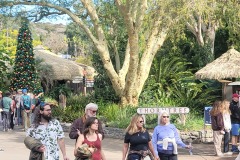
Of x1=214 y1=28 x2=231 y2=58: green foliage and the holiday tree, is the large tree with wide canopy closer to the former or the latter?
the holiday tree

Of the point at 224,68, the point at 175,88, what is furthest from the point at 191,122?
the point at 175,88

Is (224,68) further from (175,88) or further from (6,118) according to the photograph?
(6,118)

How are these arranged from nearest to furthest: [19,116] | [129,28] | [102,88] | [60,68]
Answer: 1. [129,28]
2. [19,116]
3. [102,88]
4. [60,68]

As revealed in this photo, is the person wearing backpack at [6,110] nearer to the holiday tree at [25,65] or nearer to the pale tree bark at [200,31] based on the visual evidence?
the holiday tree at [25,65]

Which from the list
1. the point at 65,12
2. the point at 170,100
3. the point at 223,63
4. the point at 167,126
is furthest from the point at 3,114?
the point at 167,126

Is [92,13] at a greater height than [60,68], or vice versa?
[92,13]

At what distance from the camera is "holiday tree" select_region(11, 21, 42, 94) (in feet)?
91.4

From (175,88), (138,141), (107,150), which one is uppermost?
(175,88)

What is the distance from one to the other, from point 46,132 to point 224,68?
11.8 metres

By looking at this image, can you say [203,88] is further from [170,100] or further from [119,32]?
[119,32]

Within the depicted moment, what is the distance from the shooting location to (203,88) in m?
24.9

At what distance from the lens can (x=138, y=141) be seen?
900 centimetres

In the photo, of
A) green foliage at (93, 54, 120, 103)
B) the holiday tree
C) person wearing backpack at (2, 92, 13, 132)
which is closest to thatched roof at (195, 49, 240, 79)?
green foliage at (93, 54, 120, 103)

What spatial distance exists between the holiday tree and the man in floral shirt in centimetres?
1967
